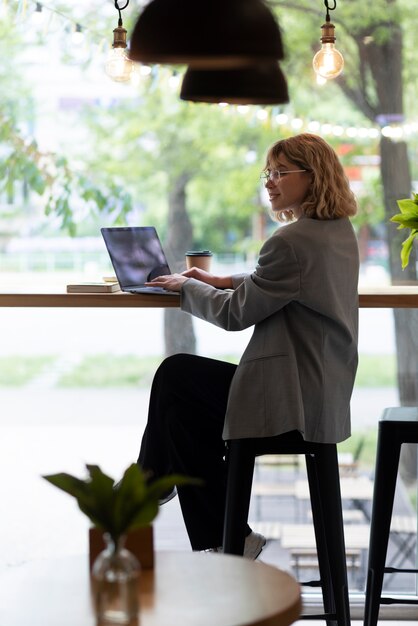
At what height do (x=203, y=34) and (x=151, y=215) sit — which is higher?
(x=203, y=34)

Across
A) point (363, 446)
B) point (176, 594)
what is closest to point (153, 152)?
point (363, 446)

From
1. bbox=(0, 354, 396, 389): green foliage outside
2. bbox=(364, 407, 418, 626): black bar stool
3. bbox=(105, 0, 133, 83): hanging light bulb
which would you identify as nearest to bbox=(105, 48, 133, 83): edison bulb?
bbox=(105, 0, 133, 83): hanging light bulb

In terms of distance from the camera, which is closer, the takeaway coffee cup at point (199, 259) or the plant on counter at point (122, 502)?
the plant on counter at point (122, 502)

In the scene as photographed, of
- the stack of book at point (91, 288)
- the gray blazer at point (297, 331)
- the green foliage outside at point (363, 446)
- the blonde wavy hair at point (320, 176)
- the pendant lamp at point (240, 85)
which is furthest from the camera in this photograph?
the green foliage outside at point (363, 446)

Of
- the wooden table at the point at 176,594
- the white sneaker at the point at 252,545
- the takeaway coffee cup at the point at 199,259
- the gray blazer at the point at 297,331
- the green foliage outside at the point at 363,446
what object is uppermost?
the takeaway coffee cup at the point at 199,259

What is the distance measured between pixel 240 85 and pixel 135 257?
3.61ft

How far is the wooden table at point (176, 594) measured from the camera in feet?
5.63

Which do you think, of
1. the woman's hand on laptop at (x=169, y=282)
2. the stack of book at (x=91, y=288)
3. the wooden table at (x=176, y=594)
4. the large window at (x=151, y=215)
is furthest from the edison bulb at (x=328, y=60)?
the wooden table at (x=176, y=594)

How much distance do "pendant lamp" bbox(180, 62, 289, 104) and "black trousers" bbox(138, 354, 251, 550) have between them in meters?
1.02

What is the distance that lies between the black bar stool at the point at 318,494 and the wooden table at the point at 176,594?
0.66 m

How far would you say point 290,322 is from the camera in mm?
2766

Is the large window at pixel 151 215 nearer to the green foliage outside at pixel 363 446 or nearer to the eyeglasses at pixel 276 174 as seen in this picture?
the green foliage outside at pixel 363 446

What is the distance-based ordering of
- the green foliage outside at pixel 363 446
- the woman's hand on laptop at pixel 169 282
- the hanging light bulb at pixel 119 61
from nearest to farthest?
the woman's hand on laptop at pixel 169 282
the hanging light bulb at pixel 119 61
the green foliage outside at pixel 363 446

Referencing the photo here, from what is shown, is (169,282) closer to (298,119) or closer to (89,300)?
(89,300)
